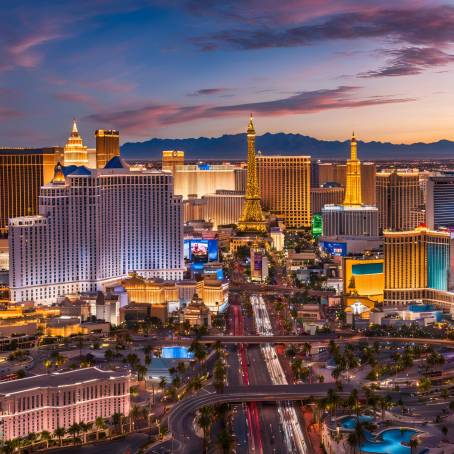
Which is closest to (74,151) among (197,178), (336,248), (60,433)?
(336,248)

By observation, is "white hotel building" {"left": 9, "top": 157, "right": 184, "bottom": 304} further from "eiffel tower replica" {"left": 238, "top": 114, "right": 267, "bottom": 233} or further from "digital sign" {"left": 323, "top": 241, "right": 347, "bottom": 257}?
"eiffel tower replica" {"left": 238, "top": 114, "right": 267, "bottom": 233}

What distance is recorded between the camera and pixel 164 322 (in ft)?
251

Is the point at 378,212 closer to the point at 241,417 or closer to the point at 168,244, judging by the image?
the point at 168,244

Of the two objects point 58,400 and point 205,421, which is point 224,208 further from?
point 205,421

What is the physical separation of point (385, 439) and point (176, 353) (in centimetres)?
2078

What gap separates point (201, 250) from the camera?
10156 cm

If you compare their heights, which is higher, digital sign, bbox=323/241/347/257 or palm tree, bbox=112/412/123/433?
digital sign, bbox=323/241/347/257

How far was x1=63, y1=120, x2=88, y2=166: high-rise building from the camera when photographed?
102 m

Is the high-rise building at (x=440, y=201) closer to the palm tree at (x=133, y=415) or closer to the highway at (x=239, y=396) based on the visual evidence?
the highway at (x=239, y=396)

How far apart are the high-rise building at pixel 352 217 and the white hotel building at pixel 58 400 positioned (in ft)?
207

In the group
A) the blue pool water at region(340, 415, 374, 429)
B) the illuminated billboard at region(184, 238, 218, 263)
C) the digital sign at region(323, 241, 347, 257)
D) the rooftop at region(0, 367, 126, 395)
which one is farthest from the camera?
the digital sign at region(323, 241, 347, 257)

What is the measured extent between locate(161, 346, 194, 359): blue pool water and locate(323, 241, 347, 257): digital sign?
128 ft

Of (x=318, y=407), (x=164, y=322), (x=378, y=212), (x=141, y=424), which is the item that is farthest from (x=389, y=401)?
(x=378, y=212)

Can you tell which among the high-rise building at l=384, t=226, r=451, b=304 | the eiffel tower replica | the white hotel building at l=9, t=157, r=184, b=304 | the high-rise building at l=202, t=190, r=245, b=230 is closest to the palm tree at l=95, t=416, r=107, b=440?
the white hotel building at l=9, t=157, r=184, b=304
